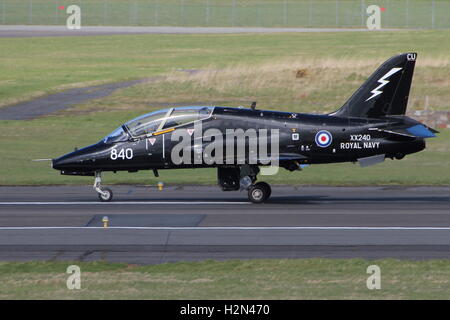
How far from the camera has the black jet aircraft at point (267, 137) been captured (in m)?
24.2

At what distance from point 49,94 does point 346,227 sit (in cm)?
3596

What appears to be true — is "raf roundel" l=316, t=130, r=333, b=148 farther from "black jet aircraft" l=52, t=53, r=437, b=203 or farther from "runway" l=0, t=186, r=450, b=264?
"runway" l=0, t=186, r=450, b=264

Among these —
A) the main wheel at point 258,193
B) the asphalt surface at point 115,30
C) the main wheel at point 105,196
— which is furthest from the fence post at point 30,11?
the main wheel at point 258,193

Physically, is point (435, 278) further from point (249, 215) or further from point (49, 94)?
point (49, 94)

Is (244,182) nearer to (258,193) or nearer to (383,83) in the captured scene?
(258,193)

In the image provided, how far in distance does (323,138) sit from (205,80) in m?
29.3

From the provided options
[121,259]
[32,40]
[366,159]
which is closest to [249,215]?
[366,159]

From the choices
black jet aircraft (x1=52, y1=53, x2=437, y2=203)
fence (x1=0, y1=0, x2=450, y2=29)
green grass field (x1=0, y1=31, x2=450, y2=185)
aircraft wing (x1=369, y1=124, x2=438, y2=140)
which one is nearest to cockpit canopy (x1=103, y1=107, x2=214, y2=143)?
black jet aircraft (x1=52, y1=53, x2=437, y2=203)

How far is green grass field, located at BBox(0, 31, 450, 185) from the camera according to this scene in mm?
31781

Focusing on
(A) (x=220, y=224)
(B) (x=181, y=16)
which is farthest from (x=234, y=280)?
(B) (x=181, y=16)

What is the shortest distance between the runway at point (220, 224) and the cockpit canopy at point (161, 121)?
6.36ft

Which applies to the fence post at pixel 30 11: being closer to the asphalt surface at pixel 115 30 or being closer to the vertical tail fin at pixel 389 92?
the asphalt surface at pixel 115 30

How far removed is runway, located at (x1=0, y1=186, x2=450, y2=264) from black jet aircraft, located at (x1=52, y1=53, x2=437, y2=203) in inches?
43.1

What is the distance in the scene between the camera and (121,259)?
1714 cm
